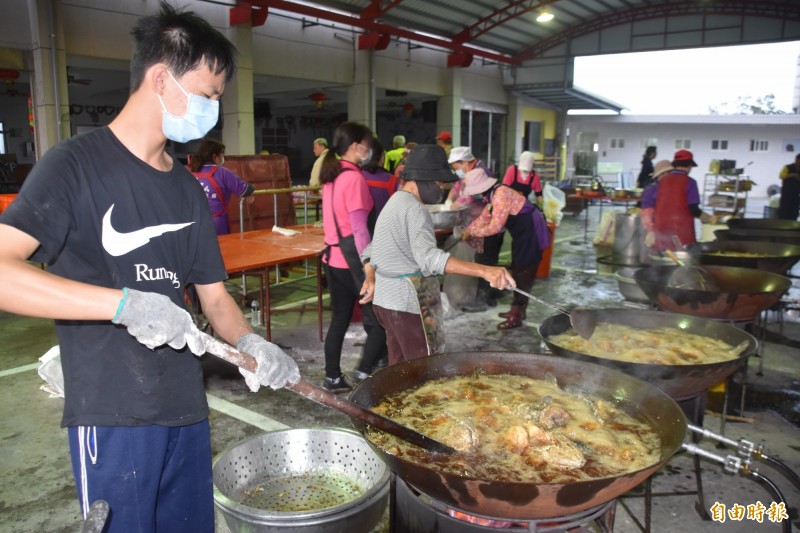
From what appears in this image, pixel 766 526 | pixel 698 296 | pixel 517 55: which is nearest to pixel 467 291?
pixel 698 296

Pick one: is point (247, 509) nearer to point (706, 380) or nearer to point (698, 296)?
point (706, 380)

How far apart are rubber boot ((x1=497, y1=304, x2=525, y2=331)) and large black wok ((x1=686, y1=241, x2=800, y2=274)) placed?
1.96 m

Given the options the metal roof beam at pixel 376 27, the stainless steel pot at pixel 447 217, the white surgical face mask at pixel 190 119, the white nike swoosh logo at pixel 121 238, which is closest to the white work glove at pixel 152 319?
the white nike swoosh logo at pixel 121 238

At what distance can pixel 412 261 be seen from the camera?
11.8 feet

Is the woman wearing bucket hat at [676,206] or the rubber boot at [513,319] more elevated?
the woman wearing bucket hat at [676,206]

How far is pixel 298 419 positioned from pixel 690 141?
95.5 ft

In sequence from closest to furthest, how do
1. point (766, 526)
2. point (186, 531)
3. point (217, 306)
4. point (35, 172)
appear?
point (35, 172)
point (186, 531)
point (217, 306)
point (766, 526)

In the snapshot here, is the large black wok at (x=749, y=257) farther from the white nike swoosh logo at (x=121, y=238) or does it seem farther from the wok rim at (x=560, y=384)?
the white nike swoosh logo at (x=121, y=238)

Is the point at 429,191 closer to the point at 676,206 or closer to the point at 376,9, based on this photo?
the point at 676,206

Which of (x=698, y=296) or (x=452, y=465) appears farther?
(x=698, y=296)

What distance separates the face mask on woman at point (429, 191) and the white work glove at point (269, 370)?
1.89 meters

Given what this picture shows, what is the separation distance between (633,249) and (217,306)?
377 inches

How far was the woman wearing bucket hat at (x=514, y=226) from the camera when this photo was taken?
6.51 meters

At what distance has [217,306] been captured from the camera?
6.85 ft
